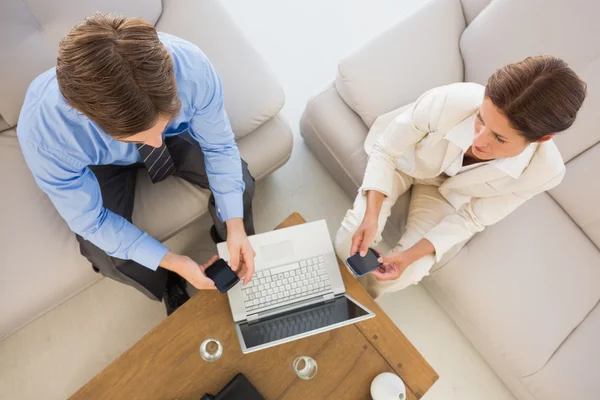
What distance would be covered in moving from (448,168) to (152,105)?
941mm

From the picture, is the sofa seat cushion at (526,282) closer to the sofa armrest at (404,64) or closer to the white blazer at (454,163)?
the white blazer at (454,163)

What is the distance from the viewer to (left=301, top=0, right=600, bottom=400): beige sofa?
1.48 metres

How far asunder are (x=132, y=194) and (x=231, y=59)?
22.7 inches

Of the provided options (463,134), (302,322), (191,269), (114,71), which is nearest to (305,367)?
(302,322)

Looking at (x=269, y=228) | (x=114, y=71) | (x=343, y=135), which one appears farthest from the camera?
(x=269, y=228)

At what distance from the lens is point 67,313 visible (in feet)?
5.60

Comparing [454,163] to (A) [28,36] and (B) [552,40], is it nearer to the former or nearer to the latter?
(B) [552,40]

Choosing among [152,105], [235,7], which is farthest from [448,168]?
[235,7]

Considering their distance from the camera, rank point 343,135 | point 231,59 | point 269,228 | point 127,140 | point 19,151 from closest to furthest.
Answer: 1. point 127,140
2. point 19,151
3. point 231,59
4. point 343,135
5. point 269,228

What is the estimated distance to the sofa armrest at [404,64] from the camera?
1595 mm

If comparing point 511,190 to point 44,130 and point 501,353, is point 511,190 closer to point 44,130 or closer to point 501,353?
point 501,353

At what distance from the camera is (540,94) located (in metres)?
0.93

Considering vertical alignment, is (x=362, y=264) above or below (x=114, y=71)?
below

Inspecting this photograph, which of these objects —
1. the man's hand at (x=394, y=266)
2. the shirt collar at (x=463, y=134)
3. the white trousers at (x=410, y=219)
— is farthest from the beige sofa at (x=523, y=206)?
the shirt collar at (x=463, y=134)
